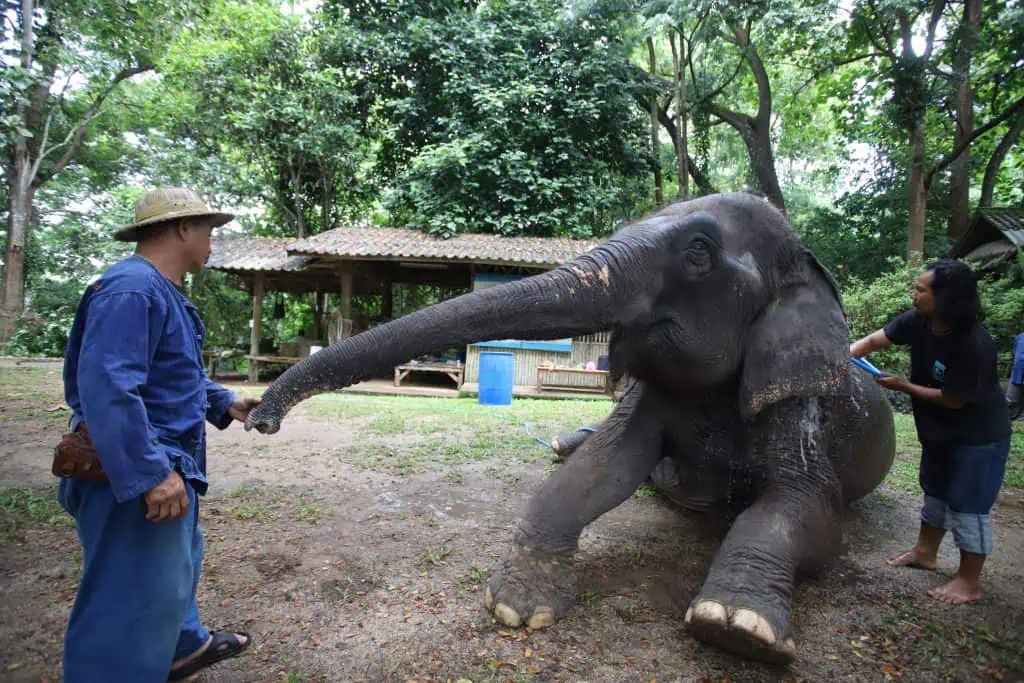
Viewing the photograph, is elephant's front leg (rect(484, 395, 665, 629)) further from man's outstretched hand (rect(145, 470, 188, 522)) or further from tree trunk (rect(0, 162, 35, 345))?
tree trunk (rect(0, 162, 35, 345))

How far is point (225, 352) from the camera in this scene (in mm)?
16469

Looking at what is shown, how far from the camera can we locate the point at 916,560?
3.28 m

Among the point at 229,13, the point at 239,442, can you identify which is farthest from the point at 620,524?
the point at 229,13

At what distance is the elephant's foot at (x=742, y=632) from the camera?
2111 mm

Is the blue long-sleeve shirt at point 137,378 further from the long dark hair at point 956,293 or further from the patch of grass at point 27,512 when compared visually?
the long dark hair at point 956,293

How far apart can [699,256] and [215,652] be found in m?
2.58

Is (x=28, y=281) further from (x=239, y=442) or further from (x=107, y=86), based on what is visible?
(x=239, y=442)

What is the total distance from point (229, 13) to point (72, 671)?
1761 centimetres

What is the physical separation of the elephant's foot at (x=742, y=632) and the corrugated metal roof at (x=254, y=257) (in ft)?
40.7

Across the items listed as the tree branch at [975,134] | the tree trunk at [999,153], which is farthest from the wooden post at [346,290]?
the tree trunk at [999,153]

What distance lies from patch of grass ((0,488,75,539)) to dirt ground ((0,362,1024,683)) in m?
0.02

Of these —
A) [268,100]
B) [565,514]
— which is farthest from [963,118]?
[268,100]

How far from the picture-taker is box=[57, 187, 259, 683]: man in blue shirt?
1597 millimetres

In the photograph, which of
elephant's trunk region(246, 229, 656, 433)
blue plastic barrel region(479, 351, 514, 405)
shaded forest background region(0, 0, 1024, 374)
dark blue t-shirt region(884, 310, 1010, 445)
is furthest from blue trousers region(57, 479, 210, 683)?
shaded forest background region(0, 0, 1024, 374)
